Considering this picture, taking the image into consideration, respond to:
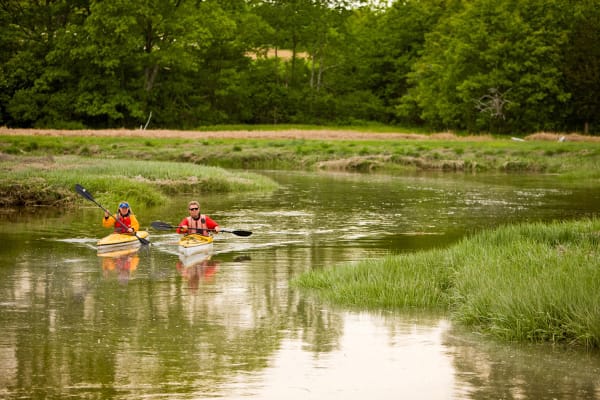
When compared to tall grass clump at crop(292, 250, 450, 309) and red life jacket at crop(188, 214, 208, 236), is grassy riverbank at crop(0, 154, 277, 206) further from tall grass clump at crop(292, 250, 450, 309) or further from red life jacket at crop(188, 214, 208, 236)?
tall grass clump at crop(292, 250, 450, 309)

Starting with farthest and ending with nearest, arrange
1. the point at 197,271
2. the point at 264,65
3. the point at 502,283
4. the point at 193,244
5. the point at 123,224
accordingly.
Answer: the point at 264,65, the point at 123,224, the point at 193,244, the point at 197,271, the point at 502,283

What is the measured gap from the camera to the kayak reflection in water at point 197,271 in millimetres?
15822

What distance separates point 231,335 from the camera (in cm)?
1184

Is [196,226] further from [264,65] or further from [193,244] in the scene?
[264,65]

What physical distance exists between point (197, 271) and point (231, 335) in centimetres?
531

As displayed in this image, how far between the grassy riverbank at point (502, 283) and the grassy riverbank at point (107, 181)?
1330 cm

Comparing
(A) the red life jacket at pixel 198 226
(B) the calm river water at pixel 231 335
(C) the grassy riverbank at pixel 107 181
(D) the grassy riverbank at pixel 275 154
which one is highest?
(D) the grassy riverbank at pixel 275 154

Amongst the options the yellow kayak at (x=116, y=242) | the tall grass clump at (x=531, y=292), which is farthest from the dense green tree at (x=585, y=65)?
the tall grass clump at (x=531, y=292)

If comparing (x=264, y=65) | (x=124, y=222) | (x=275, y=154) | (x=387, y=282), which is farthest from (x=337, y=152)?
(x=264, y=65)

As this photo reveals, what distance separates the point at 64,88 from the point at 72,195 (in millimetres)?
49045

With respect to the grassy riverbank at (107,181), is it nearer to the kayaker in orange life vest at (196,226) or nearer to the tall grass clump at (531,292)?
the kayaker in orange life vest at (196,226)

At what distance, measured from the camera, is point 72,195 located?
28.3 metres

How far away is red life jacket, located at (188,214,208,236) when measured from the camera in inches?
802

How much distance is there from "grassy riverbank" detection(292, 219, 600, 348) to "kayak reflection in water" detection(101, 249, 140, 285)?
9.84 feet
